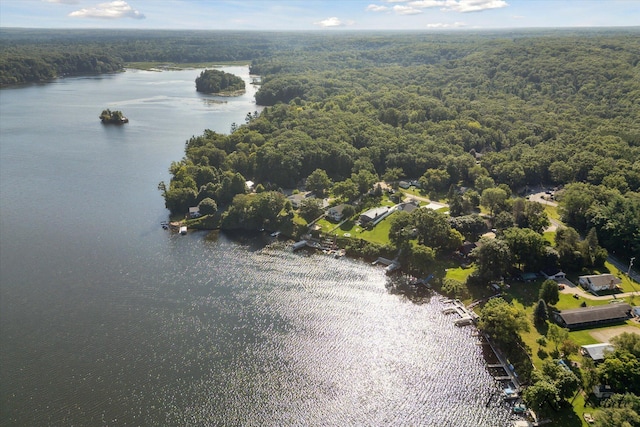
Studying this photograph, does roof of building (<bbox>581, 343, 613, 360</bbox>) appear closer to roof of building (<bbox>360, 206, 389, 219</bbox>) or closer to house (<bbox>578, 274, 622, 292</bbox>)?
house (<bbox>578, 274, 622, 292</bbox>)

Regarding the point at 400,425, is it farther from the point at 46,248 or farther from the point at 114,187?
the point at 114,187

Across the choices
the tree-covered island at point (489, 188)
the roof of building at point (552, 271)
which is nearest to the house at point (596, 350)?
the tree-covered island at point (489, 188)

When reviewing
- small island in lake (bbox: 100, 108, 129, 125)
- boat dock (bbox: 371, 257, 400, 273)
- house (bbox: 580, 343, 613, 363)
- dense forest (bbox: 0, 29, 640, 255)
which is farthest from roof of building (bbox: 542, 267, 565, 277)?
small island in lake (bbox: 100, 108, 129, 125)

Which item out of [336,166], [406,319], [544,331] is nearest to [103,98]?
[336,166]

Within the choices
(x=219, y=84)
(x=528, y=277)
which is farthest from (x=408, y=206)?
(x=219, y=84)

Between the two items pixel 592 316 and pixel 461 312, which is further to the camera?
pixel 461 312

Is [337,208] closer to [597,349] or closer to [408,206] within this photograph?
[408,206]
